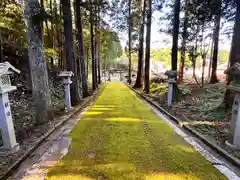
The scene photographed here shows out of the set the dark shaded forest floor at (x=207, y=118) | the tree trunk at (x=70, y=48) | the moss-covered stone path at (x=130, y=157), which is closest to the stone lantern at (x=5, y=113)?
Answer: the moss-covered stone path at (x=130, y=157)

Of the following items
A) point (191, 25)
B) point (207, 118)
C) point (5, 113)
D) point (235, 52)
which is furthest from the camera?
point (191, 25)

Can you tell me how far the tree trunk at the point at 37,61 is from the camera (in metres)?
4.64

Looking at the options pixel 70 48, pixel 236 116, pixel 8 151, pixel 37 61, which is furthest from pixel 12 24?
pixel 236 116

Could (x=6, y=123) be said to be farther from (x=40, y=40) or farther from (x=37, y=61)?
(x=40, y=40)

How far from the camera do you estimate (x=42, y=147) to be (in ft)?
12.7

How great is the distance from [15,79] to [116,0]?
1083 cm

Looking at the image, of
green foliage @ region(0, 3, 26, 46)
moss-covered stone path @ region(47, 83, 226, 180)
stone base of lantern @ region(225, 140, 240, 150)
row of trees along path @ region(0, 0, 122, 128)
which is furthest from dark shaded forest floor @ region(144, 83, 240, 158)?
green foliage @ region(0, 3, 26, 46)

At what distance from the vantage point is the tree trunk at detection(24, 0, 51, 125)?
15.2 ft

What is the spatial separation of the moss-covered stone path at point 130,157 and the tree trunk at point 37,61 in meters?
1.02

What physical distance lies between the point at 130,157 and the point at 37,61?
3249mm

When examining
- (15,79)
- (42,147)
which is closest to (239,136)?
(42,147)

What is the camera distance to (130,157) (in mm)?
3342

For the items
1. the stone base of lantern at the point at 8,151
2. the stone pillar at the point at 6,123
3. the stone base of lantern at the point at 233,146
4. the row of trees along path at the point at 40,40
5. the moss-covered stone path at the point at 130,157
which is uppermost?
the row of trees along path at the point at 40,40

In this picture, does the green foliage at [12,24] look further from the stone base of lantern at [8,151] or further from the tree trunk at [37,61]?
the stone base of lantern at [8,151]
